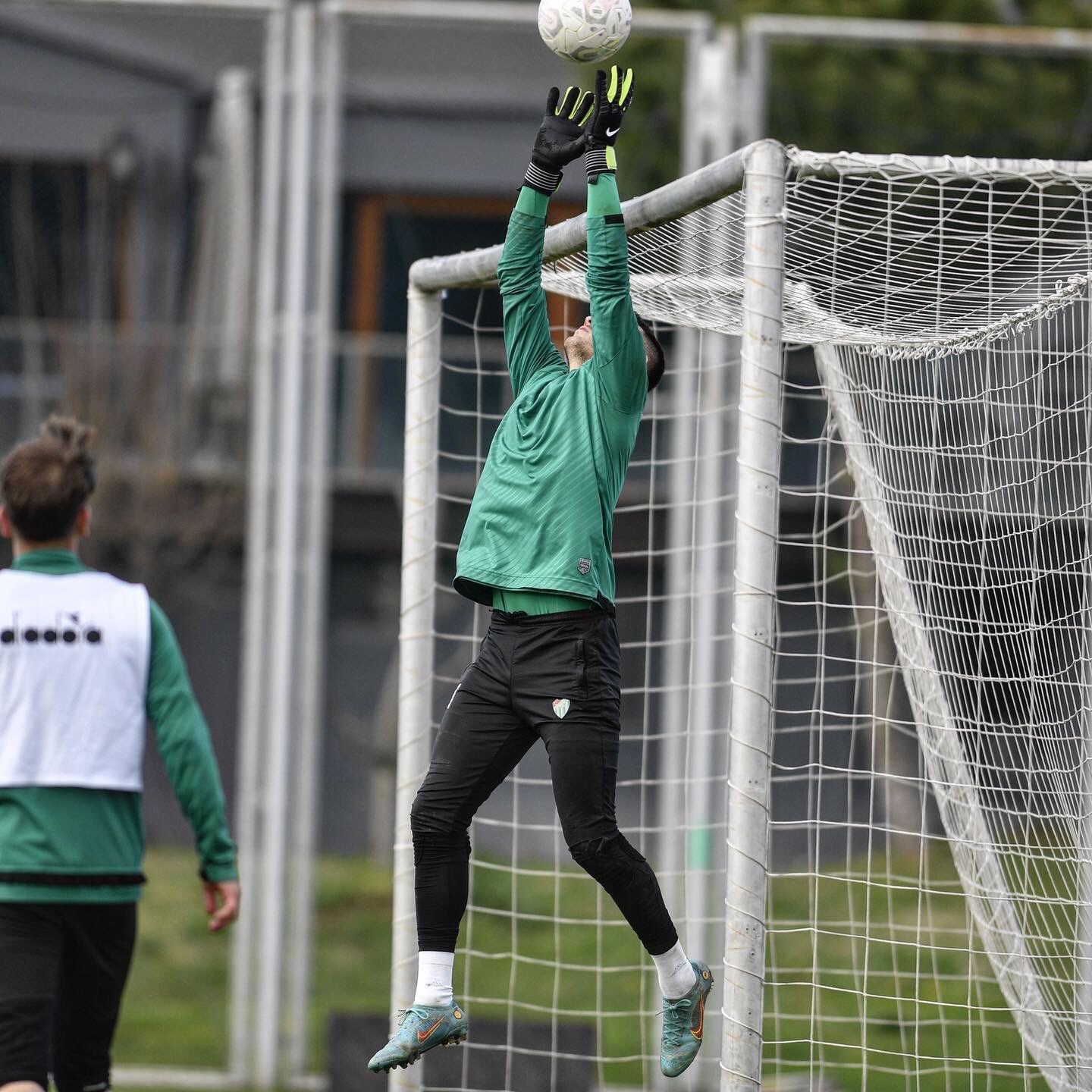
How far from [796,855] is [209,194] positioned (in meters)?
6.55

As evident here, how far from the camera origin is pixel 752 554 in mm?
3258

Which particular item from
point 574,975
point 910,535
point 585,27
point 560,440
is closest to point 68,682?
point 560,440

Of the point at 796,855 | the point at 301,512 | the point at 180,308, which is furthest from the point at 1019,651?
the point at 180,308

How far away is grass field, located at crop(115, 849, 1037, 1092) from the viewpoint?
23.3ft

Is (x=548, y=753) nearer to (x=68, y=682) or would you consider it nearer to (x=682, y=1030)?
(x=682, y=1030)

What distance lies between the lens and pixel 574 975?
327 inches

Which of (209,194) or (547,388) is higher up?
(209,194)

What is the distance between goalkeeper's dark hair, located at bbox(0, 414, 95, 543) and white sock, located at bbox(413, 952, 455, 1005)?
3.99ft

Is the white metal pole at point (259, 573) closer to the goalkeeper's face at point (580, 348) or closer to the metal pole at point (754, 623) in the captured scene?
the goalkeeper's face at point (580, 348)

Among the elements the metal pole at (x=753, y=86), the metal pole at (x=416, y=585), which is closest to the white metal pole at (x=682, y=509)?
the metal pole at (x=753, y=86)

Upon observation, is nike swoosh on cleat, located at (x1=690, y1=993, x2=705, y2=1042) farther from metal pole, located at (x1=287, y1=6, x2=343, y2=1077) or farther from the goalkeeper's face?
metal pole, located at (x1=287, y1=6, x2=343, y2=1077)

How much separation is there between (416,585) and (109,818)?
1466 millimetres

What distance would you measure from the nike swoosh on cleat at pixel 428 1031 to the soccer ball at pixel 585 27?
6.71ft

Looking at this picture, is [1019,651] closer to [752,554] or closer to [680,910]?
[752,554]
